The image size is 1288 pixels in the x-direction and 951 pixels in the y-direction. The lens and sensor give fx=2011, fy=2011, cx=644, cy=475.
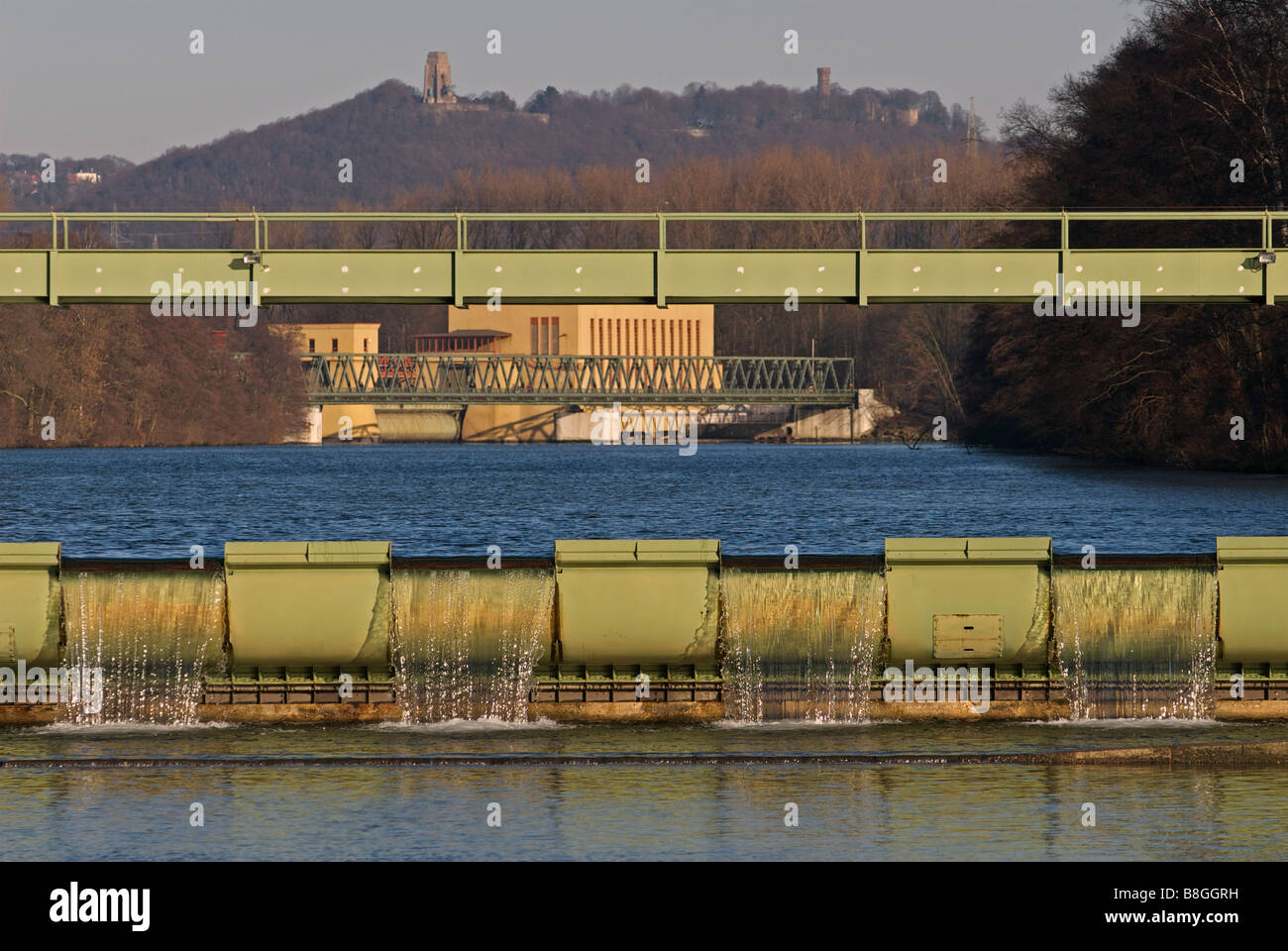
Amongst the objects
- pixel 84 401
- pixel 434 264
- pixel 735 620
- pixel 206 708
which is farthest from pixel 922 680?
pixel 84 401

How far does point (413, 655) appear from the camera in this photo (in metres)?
19.3

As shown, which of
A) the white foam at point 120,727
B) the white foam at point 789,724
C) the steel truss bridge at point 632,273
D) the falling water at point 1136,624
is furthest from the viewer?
the steel truss bridge at point 632,273

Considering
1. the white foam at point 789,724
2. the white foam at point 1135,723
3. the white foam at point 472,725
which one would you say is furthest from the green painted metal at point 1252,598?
the white foam at point 472,725

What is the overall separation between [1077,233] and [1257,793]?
6614cm

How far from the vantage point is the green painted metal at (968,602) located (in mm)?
18734


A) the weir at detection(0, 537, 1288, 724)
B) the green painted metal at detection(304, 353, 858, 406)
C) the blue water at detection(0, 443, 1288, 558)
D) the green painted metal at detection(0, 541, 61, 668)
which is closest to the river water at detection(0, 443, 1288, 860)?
the weir at detection(0, 537, 1288, 724)

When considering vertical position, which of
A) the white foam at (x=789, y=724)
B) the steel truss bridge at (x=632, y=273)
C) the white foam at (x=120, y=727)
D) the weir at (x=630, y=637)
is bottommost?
the white foam at (x=120, y=727)

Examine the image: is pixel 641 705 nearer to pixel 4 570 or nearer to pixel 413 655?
pixel 413 655

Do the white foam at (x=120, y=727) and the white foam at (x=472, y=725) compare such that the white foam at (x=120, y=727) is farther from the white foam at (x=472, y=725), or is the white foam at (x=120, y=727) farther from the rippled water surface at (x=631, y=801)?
the white foam at (x=472, y=725)

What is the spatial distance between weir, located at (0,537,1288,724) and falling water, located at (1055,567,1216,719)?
31mm

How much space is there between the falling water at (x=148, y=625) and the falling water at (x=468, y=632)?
A: 1.78m

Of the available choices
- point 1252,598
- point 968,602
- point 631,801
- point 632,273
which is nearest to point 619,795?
point 631,801

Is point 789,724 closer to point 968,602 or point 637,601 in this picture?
point 637,601

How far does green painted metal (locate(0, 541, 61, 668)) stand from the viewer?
1866cm
